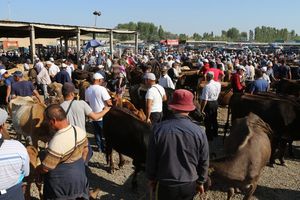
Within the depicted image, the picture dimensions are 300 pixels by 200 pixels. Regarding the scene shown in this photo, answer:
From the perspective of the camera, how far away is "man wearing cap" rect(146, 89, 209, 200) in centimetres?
352

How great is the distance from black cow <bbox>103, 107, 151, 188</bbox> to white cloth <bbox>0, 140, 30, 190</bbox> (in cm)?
321

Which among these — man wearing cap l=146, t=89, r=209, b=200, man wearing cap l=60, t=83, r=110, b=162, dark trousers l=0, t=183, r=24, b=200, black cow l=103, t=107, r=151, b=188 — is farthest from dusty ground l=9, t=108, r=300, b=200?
dark trousers l=0, t=183, r=24, b=200

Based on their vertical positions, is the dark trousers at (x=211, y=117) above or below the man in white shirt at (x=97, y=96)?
below

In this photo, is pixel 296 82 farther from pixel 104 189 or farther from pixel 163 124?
pixel 163 124

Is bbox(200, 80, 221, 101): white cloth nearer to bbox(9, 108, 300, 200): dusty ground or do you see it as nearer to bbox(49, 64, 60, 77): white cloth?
bbox(9, 108, 300, 200): dusty ground

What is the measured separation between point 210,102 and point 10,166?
6.45 m

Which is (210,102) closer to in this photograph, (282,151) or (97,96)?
(282,151)

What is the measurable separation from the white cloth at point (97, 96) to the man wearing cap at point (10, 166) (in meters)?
3.93

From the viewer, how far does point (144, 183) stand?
6789 millimetres

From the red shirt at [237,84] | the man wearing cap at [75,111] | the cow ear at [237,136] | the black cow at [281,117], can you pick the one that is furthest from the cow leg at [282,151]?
the man wearing cap at [75,111]

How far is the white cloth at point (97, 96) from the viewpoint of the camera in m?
7.26

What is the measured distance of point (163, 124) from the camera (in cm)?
356

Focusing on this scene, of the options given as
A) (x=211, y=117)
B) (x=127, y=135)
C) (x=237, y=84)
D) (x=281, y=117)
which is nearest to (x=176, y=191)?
(x=127, y=135)

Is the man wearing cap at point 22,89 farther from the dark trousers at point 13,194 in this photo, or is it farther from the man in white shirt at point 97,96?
the dark trousers at point 13,194
